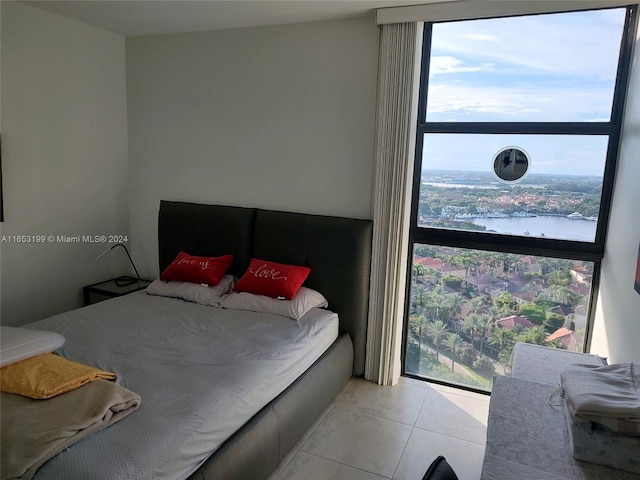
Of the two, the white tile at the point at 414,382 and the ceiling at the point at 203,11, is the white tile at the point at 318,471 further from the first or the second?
the ceiling at the point at 203,11

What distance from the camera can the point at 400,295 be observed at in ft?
10.3

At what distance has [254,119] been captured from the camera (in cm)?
350

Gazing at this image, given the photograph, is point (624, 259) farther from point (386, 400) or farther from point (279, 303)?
point (279, 303)

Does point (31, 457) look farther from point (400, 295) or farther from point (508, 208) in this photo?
point (508, 208)

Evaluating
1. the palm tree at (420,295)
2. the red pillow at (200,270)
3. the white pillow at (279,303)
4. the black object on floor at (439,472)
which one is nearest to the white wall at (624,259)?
the palm tree at (420,295)

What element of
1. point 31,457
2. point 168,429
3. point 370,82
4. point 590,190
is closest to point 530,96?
point 590,190

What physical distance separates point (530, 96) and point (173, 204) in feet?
9.33

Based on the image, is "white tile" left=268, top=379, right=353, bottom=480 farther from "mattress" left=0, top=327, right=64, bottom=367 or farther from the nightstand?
the nightstand

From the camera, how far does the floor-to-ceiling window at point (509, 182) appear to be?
8.89ft

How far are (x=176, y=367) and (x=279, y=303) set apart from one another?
93cm

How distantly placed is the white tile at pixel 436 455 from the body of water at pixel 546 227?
138 cm

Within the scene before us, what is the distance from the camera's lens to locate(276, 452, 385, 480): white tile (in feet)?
7.42

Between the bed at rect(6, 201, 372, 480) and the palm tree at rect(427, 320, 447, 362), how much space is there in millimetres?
511

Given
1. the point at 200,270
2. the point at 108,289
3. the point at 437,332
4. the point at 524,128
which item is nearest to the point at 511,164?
the point at 524,128
